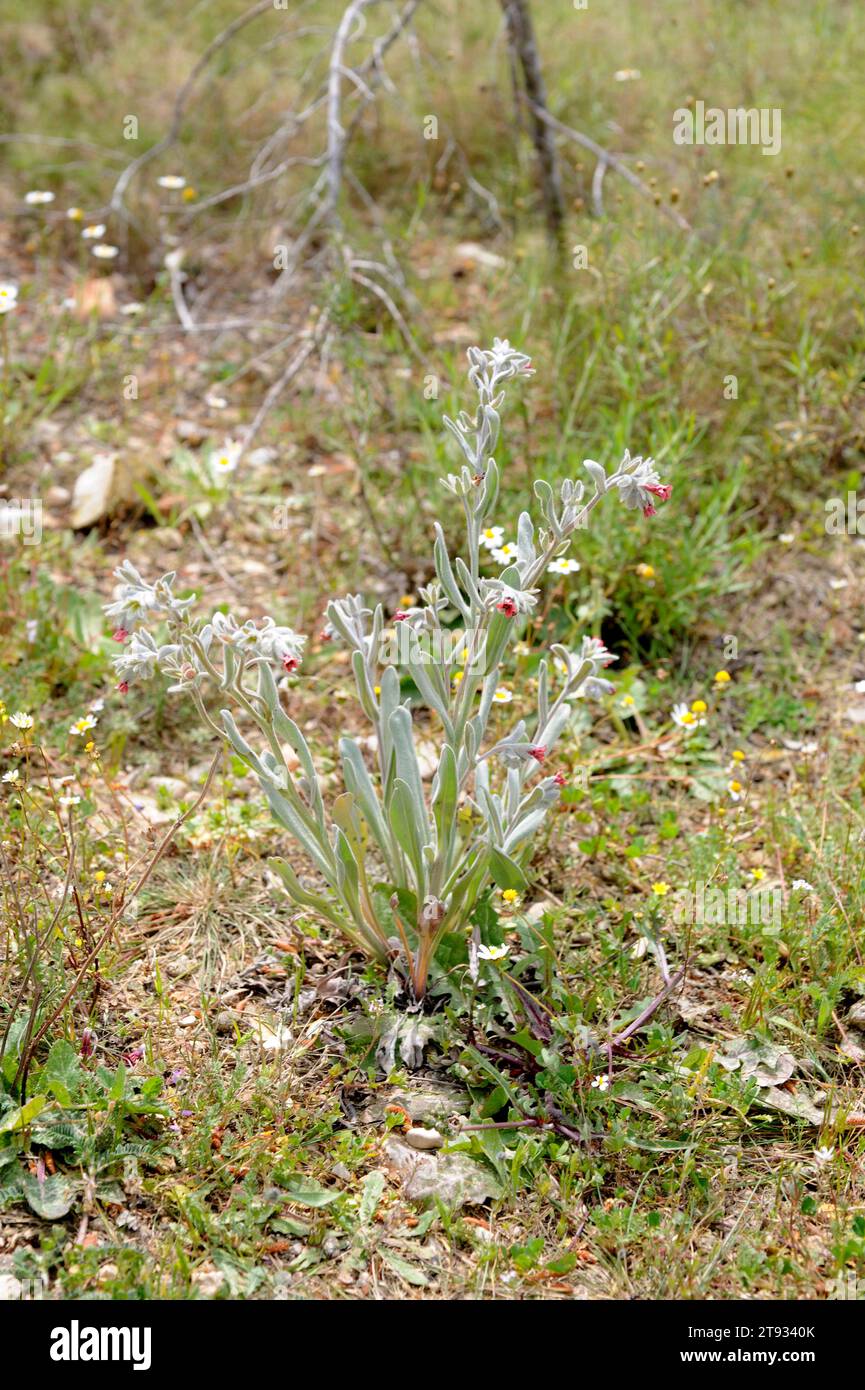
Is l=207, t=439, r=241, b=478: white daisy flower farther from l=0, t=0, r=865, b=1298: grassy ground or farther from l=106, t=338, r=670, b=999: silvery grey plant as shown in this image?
l=106, t=338, r=670, b=999: silvery grey plant

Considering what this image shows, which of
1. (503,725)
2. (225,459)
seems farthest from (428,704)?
(225,459)

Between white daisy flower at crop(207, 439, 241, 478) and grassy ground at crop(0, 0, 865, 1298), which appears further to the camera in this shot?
white daisy flower at crop(207, 439, 241, 478)

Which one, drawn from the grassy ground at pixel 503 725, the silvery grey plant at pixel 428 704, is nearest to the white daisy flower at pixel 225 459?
the grassy ground at pixel 503 725

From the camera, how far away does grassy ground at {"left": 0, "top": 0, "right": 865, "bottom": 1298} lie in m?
2.03

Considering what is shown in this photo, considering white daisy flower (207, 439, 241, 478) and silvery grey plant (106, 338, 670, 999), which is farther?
white daisy flower (207, 439, 241, 478)

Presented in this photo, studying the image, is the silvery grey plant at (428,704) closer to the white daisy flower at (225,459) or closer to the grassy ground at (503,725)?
the grassy ground at (503,725)

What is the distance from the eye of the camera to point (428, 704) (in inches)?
89.9

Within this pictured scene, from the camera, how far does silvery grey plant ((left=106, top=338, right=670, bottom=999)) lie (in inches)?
81.9

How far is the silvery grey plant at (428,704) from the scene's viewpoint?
2.08 m

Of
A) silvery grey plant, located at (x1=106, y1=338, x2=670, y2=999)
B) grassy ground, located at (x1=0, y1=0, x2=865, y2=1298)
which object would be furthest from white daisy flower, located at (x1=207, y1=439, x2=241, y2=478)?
silvery grey plant, located at (x1=106, y1=338, x2=670, y2=999)

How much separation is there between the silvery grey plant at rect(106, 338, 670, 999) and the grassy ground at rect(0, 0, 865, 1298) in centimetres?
19

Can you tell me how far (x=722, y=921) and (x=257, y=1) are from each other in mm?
A: 5509
